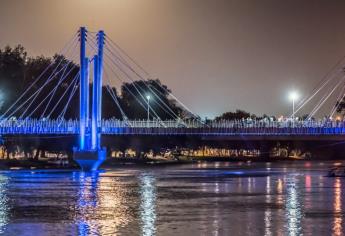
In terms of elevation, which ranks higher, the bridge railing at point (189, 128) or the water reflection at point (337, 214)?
the bridge railing at point (189, 128)

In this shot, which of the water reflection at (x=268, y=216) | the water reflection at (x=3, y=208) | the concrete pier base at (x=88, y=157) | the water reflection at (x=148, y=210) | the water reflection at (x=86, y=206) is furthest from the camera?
the concrete pier base at (x=88, y=157)

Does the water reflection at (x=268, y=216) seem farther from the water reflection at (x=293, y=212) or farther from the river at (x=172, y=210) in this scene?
the water reflection at (x=293, y=212)

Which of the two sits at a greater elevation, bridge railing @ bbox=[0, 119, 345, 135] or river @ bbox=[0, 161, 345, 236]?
bridge railing @ bbox=[0, 119, 345, 135]

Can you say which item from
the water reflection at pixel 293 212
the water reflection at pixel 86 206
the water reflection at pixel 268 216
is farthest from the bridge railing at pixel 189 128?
the water reflection at pixel 268 216

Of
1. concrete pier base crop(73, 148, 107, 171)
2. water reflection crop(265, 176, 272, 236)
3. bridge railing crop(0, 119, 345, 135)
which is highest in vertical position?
bridge railing crop(0, 119, 345, 135)

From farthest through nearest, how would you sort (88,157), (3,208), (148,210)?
(88,157)
(3,208)
(148,210)

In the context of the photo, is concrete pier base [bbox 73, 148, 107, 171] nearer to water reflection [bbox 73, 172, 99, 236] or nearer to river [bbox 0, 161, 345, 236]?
water reflection [bbox 73, 172, 99, 236]

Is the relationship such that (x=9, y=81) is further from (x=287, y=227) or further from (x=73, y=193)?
(x=287, y=227)

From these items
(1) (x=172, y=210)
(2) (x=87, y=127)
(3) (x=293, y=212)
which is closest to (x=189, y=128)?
(2) (x=87, y=127)

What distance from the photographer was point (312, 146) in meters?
197

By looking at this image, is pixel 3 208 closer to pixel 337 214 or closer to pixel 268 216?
pixel 268 216

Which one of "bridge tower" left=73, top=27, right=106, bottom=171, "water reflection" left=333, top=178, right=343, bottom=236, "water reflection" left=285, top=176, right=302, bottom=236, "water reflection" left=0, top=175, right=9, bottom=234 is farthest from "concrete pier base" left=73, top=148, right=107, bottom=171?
"water reflection" left=333, top=178, right=343, bottom=236

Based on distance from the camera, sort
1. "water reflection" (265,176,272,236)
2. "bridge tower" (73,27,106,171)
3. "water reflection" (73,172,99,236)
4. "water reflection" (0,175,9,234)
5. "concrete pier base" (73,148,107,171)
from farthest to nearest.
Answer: "concrete pier base" (73,148,107,171) → "bridge tower" (73,27,106,171) → "water reflection" (0,175,9,234) → "water reflection" (73,172,99,236) → "water reflection" (265,176,272,236)

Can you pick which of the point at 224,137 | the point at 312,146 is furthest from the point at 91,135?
the point at 312,146
